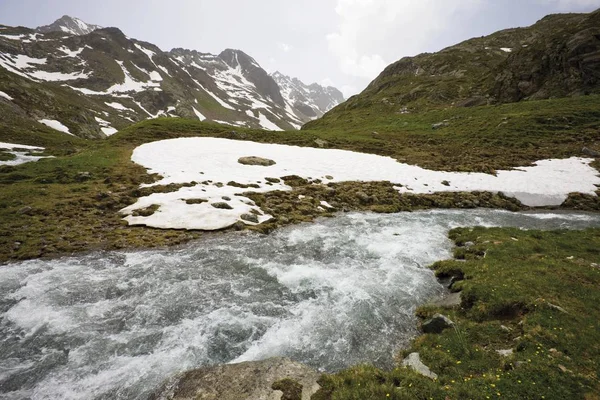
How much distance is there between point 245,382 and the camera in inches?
323

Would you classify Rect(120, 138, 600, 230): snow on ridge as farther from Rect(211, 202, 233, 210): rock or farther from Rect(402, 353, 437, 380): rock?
Rect(402, 353, 437, 380): rock

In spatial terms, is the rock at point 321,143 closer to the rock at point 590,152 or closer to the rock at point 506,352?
the rock at point 590,152

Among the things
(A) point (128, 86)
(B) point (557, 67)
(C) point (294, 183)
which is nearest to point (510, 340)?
(C) point (294, 183)

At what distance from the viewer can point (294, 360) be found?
30.1 feet

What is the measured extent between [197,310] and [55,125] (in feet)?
333

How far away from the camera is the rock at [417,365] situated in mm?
8289

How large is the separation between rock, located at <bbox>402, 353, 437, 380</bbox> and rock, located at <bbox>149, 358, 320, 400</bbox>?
2.97m

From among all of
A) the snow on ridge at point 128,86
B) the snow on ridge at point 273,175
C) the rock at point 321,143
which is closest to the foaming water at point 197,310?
the snow on ridge at point 273,175

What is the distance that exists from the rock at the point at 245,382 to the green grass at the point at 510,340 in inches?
26.7

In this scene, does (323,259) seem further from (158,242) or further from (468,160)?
(468,160)

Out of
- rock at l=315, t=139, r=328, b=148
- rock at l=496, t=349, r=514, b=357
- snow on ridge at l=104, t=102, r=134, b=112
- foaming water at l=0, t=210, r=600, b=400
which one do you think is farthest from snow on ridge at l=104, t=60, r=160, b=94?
rock at l=496, t=349, r=514, b=357

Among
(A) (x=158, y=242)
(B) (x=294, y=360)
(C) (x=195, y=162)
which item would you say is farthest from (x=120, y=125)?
(B) (x=294, y=360)

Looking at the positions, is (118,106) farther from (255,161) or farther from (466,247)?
(466,247)

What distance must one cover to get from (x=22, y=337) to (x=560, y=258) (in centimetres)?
2438
